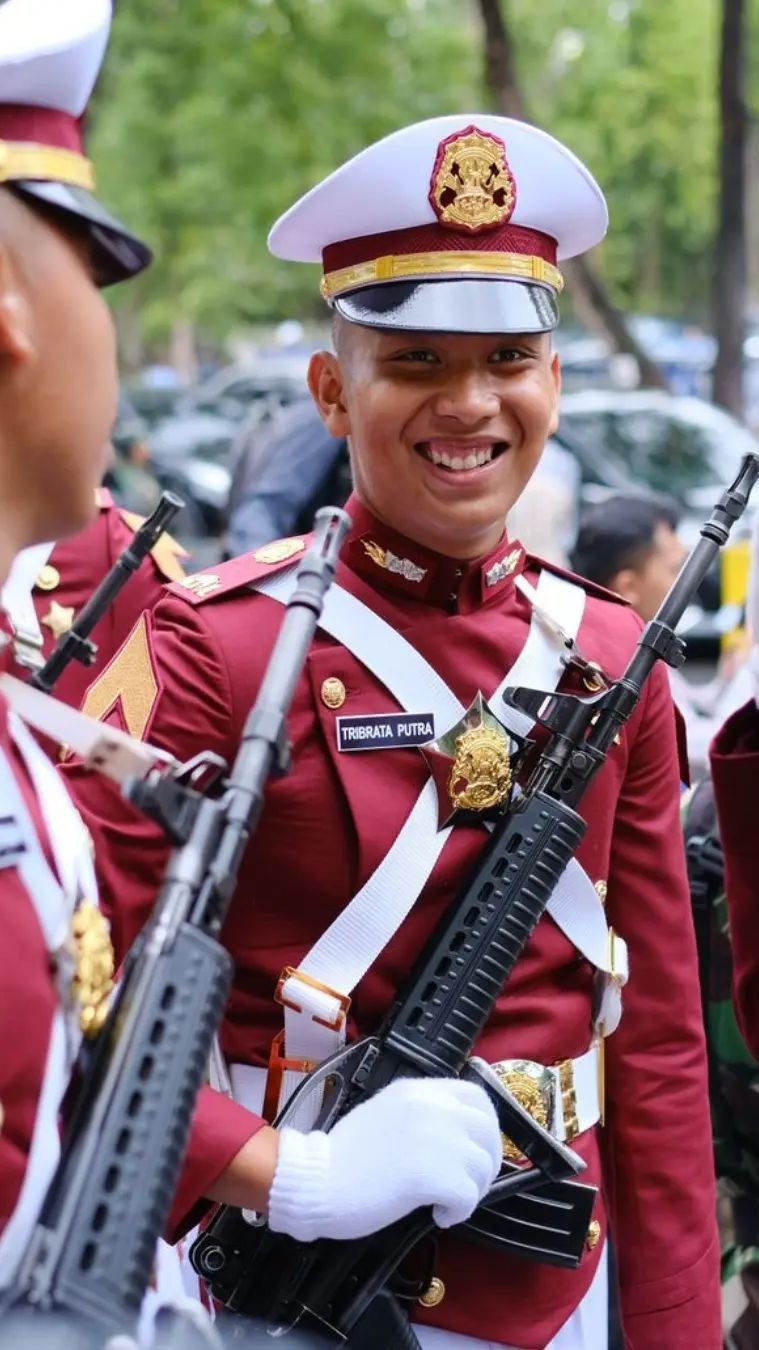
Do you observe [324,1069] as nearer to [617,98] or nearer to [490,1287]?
[490,1287]

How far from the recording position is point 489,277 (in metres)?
2.27

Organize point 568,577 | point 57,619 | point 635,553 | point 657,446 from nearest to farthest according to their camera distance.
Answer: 1. point 568,577
2. point 57,619
3. point 635,553
4. point 657,446

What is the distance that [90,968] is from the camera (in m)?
1.68

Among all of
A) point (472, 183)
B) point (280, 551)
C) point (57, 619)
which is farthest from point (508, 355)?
point (57, 619)

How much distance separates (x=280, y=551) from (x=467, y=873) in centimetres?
48

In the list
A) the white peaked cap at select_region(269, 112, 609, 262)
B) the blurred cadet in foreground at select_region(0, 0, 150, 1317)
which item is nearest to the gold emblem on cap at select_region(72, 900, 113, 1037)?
the blurred cadet in foreground at select_region(0, 0, 150, 1317)

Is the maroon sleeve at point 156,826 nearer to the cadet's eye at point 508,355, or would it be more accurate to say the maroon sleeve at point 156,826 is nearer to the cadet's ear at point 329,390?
the cadet's ear at point 329,390

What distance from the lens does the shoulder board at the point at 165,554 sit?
362 centimetres

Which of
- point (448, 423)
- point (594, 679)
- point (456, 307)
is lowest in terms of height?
point (594, 679)

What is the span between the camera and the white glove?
193 centimetres

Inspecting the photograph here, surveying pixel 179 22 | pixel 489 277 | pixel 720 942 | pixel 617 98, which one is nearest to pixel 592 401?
pixel 179 22

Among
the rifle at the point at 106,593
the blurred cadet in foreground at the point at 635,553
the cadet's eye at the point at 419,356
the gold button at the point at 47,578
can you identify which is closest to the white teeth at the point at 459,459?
the cadet's eye at the point at 419,356

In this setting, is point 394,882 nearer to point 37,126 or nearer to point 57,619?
point 37,126

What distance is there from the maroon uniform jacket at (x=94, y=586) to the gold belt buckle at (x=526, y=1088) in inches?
57.5
